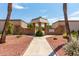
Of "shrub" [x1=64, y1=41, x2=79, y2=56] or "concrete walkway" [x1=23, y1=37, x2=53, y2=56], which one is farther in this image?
"concrete walkway" [x1=23, y1=37, x2=53, y2=56]

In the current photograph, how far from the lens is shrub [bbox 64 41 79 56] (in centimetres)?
441

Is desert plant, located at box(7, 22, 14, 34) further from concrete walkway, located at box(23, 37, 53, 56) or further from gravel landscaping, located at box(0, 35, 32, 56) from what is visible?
concrete walkway, located at box(23, 37, 53, 56)

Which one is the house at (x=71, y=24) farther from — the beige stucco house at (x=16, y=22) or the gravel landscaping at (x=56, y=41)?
the beige stucco house at (x=16, y=22)

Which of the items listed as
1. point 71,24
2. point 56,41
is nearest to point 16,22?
point 56,41

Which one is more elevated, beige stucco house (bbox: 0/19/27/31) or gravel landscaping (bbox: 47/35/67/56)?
beige stucco house (bbox: 0/19/27/31)

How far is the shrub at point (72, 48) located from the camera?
441 centimetres

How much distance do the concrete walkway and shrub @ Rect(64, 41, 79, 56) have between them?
Answer: 0.33 meters

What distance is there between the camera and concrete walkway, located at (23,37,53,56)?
Answer: 456 cm

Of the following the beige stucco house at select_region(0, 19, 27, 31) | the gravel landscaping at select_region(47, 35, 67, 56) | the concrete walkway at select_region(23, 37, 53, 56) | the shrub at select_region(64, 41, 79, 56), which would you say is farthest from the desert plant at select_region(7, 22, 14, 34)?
the shrub at select_region(64, 41, 79, 56)

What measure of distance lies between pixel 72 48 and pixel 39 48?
25.8 inches

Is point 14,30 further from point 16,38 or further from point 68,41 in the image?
point 68,41

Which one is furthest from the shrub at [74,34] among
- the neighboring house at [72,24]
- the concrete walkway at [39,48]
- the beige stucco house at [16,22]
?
the beige stucco house at [16,22]

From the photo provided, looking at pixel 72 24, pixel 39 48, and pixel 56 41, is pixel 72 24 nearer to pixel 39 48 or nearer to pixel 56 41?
pixel 56 41

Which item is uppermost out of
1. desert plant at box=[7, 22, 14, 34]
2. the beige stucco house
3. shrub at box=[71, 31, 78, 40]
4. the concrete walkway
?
the beige stucco house
